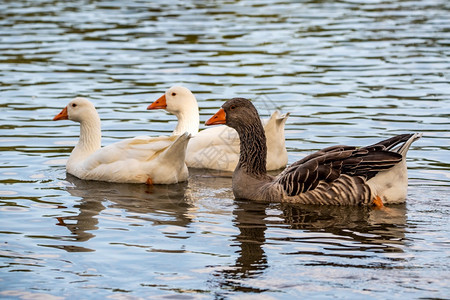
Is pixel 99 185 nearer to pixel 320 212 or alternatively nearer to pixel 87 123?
pixel 87 123

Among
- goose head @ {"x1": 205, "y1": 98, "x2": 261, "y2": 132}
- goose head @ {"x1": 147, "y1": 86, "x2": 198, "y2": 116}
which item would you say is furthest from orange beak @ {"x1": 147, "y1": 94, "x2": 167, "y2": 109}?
goose head @ {"x1": 205, "y1": 98, "x2": 261, "y2": 132}

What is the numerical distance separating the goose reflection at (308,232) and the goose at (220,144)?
6.24 feet

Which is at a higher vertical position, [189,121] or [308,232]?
[189,121]

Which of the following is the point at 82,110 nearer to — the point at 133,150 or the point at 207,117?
the point at 133,150

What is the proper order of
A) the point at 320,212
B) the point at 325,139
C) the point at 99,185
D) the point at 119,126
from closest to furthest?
the point at 320,212 < the point at 99,185 < the point at 325,139 < the point at 119,126

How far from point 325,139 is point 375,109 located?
2334 mm

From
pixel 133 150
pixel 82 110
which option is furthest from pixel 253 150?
pixel 82 110

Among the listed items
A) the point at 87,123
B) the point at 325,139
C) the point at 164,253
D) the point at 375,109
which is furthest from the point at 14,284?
the point at 375,109

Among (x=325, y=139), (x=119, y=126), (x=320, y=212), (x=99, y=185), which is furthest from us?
(x=119, y=126)

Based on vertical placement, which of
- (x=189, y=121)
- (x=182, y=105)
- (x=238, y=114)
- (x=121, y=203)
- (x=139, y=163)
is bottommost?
(x=121, y=203)

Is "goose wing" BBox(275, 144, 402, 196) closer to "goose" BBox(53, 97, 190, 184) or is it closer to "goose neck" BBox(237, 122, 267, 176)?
"goose neck" BBox(237, 122, 267, 176)

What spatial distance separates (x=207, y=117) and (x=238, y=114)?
Answer: 438cm

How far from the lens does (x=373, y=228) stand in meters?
9.73

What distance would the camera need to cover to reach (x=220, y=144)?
13164mm
